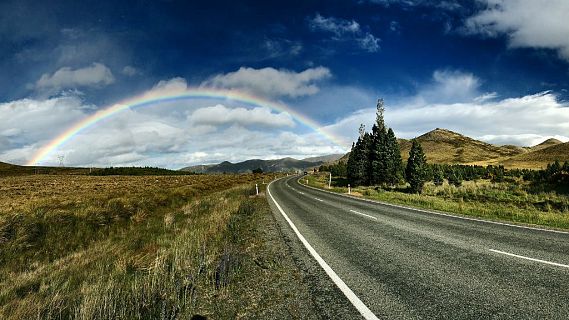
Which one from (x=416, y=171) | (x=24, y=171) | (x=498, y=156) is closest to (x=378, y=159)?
(x=416, y=171)

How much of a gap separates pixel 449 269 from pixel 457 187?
3474 centimetres

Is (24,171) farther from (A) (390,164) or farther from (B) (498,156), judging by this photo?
(B) (498,156)

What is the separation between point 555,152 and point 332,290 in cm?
11902

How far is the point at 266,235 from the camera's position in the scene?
996 cm

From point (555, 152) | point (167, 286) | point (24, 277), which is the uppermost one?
point (555, 152)

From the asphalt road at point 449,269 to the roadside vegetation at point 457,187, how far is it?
537cm

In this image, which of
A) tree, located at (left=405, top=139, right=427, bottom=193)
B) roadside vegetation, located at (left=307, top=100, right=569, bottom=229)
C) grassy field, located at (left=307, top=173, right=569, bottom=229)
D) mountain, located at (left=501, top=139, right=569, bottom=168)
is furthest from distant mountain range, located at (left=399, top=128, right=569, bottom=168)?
→ grassy field, located at (left=307, top=173, right=569, bottom=229)

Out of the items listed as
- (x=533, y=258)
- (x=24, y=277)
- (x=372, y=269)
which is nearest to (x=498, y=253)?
(x=533, y=258)

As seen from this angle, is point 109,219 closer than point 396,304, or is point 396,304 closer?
point 396,304

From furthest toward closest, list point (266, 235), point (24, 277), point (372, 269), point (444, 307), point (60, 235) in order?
point (60, 235), point (266, 235), point (24, 277), point (372, 269), point (444, 307)

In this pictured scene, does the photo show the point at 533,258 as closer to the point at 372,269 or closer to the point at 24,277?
the point at 372,269

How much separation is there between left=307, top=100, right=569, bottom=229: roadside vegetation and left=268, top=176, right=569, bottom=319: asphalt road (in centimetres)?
537

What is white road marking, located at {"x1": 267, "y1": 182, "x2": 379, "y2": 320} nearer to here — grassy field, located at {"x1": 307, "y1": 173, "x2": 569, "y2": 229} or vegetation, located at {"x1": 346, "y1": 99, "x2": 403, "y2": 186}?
grassy field, located at {"x1": 307, "y1": 173, "x2": 569, "y2": 229}

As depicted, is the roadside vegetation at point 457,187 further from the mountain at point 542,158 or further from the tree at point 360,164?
the mountain at point 542,158
